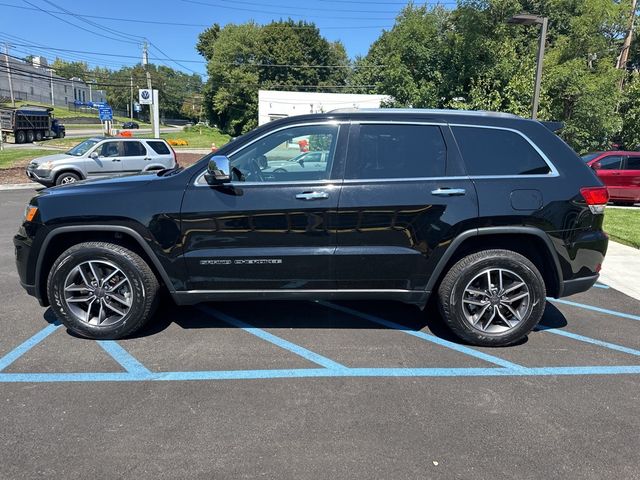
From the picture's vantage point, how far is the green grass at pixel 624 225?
875cm

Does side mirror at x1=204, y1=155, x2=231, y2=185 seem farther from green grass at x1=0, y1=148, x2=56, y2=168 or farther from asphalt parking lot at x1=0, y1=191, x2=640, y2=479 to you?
green grass at x1=0, y1=148, x2=56, y2=168

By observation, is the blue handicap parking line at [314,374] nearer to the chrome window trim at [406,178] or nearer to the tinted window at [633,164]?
the chrome window trim at [406,178]

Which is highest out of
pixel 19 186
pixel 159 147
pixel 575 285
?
pixel 159 147

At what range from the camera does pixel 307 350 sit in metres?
4.00

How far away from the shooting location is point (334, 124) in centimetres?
395

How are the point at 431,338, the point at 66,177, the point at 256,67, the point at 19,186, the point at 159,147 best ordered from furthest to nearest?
1. the point at 256,67
2. the point at 19,186
3. the point at 159,147
4. the point at 66,177
5. the point at 431,338

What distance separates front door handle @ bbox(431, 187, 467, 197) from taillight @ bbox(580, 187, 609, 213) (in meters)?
1.03

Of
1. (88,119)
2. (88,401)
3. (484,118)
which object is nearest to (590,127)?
(484,118)

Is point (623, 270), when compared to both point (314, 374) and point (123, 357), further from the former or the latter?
point (123, 357)

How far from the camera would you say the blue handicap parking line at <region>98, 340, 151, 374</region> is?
3621 mm

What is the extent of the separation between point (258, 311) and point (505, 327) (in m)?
2.37

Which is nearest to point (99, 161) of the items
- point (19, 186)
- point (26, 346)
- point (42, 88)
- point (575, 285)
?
point (19, 186)

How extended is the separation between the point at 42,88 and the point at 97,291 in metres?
107

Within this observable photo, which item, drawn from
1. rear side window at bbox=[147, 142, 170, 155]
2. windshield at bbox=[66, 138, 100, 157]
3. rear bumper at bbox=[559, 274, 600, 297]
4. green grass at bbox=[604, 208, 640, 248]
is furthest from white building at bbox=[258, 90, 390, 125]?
rear bumper at bbox=[559, 274, 600, 297]
